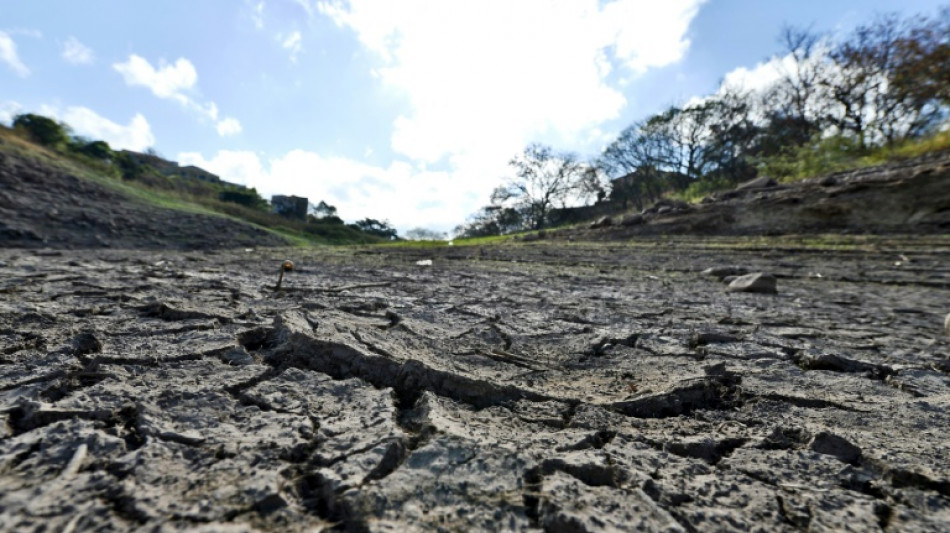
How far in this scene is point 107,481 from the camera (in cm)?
79

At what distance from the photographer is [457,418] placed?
117 centimetres

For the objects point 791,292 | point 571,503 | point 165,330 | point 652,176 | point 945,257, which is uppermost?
point 652,176

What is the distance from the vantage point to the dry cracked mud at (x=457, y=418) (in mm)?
786

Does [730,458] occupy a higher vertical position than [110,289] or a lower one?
lower

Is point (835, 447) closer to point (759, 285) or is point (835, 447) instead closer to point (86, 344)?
point (86, 344)

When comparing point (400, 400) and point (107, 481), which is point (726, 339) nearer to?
point (400, 400)

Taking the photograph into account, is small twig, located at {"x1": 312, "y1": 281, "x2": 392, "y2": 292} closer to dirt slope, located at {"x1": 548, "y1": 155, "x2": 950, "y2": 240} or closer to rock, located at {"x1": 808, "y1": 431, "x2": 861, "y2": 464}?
rock, located at {"x1": 808, "y1": 431, "x2": 861, "y2": 464}

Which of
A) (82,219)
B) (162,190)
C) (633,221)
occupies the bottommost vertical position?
(82,219)

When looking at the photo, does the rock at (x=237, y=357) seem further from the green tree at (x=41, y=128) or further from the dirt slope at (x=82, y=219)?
the green tree at (x=41, y=128)

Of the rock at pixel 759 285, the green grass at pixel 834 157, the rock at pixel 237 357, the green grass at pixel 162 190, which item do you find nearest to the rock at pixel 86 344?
the rock at pixel 237 357

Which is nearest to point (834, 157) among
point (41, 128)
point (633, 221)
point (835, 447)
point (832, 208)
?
point (832, 208)

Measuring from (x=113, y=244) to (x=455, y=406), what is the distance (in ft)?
38.4

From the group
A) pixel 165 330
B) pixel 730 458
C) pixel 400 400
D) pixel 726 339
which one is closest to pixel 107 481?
pixel 400 400

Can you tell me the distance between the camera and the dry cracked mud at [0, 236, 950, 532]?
2.58 feet
